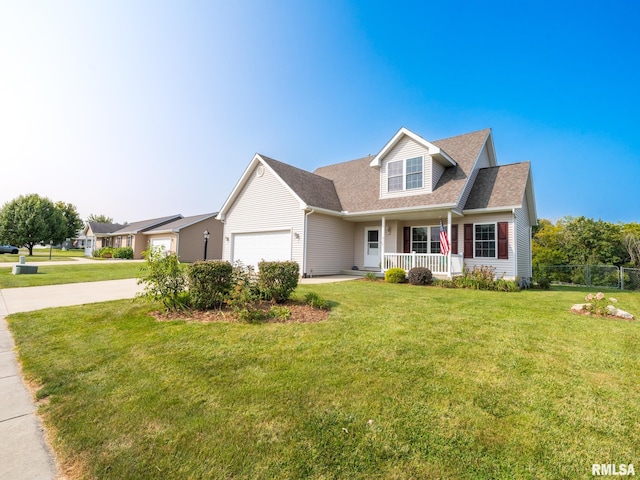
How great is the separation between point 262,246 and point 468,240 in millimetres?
10405

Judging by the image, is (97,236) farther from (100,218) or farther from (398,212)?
(398,212)

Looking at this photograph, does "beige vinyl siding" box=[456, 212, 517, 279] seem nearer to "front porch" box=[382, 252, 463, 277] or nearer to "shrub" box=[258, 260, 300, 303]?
"front porch" box=[382, 252, 463, 277]

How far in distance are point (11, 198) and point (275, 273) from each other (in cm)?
4516

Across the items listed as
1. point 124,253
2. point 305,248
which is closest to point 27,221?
point 124,253

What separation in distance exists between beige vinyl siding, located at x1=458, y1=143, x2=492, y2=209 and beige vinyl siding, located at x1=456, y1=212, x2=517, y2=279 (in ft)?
2.97

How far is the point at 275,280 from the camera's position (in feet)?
22.2

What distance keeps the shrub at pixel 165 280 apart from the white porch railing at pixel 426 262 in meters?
9.50

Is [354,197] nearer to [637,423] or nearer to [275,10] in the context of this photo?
[275,10]

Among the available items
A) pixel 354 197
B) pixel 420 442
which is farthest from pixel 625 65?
pixel 420 442

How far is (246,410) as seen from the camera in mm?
2535

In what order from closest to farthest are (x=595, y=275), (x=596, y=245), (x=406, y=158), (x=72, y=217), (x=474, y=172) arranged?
1. (x=474, y=172)
2. (x=406, y=158)
3. (x=595, y=275)
4. (x=596, y=245)
5. (x=72, y=217)

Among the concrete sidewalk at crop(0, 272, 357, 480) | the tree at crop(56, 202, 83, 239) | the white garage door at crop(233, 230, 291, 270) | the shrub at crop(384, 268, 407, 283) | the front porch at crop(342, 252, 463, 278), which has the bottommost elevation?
the concrete sidewalk at crop(0, 272, 357, 480)

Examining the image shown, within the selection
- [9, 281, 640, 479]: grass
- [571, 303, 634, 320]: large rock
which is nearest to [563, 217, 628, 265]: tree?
[571, 303, 634, 320]: large rock

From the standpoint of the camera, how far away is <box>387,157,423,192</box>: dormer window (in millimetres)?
13508
